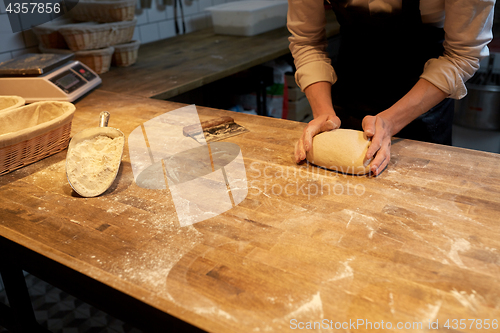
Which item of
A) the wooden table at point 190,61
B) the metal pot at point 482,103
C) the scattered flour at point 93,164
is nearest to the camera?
the scattered flour at point 93,164

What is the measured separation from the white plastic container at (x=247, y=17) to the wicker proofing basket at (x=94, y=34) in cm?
87

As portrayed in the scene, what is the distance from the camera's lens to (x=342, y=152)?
1.02m

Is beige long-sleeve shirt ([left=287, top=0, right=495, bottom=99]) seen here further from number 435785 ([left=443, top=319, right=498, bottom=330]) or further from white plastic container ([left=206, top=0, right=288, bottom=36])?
white plastic container ([left=206, top=0, right=288, bottom=36])

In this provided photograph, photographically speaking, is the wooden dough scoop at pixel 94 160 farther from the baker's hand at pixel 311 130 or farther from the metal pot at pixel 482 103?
the metal pot at pixel 482 103

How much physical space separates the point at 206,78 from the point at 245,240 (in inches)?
51.8

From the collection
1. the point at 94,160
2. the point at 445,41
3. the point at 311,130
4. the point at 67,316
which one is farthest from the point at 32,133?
the point at 445,41

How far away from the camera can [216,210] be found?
0.89 meters

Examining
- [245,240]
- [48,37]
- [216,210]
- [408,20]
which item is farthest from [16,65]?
[408,20]

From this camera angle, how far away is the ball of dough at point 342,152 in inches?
39.7

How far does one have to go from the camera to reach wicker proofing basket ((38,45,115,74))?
203cm

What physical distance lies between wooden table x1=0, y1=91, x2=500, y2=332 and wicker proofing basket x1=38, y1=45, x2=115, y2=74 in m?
1.11

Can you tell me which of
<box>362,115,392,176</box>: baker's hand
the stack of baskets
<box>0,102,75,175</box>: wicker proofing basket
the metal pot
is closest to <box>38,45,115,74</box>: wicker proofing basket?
the stack of baskets

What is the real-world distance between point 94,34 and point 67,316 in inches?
53.6

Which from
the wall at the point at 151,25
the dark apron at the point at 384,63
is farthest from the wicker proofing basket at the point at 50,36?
the dark apron at the point at 384,63
